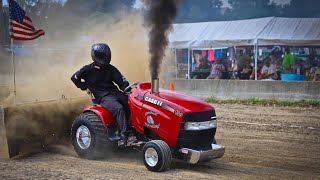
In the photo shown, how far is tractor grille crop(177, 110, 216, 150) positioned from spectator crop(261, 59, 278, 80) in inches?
530

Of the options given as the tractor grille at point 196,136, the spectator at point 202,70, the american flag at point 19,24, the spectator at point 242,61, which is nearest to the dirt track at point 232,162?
the tractor grille at point 196,136

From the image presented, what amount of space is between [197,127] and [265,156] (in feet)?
6.00

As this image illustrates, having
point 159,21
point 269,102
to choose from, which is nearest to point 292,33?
point 269,102

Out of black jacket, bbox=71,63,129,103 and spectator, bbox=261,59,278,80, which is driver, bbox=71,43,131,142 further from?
spectator, bbox=261,59,278,80

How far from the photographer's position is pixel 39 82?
12.2 m

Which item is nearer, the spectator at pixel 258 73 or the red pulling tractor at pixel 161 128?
the red pulling tractor at pixel 161 128

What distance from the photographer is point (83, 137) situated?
7.74 meters

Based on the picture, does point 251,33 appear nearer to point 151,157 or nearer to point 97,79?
point 97,79

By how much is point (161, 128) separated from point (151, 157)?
439 mm

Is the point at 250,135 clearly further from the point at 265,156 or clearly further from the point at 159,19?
the point at 159,19

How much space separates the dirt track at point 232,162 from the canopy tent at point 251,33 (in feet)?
33.2

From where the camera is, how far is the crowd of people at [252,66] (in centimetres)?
1992

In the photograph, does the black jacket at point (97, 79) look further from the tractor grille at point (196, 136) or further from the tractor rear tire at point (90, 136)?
the tractor grille at point (196, 136)

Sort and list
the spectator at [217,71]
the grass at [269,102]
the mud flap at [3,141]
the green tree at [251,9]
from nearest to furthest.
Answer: the mud flap at [3,141] → the grass at [269,102] → the spectator at [217,71] → the green tree at [251,9]
